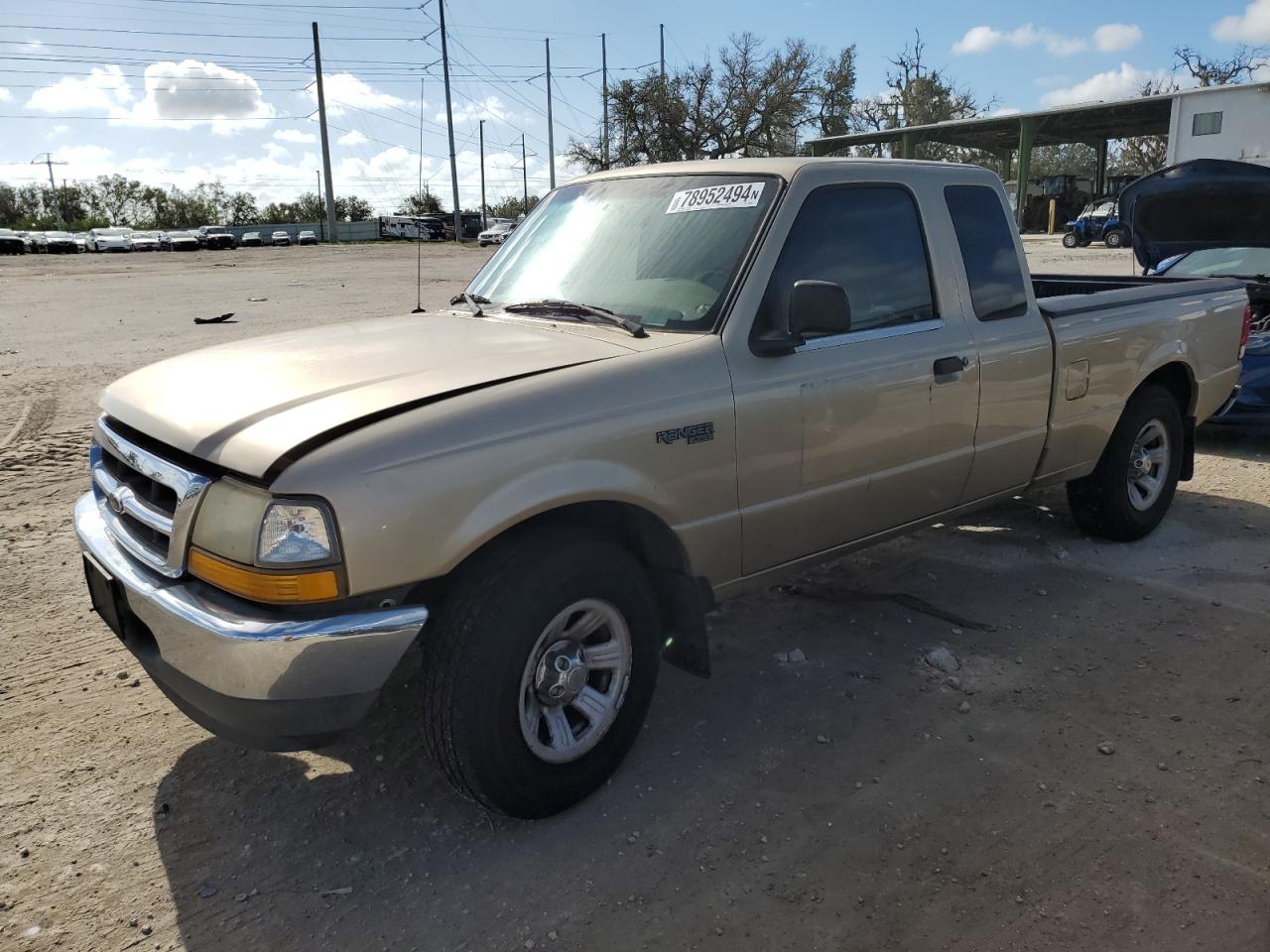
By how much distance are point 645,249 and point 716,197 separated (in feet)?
1.10

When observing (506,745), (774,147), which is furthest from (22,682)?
(774,147)

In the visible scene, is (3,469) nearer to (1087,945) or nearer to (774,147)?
(1087,945)

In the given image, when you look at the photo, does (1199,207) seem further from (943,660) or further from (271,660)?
(271,660)

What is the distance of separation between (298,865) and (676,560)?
147cm

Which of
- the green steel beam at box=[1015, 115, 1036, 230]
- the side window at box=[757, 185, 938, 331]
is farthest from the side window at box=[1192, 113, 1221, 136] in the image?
the side window at box=[757, 185, 938, 331]

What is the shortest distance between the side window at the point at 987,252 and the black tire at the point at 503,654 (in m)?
2.24

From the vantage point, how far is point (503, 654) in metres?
2.68

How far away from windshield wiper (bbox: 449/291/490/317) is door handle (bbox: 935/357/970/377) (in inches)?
73.6

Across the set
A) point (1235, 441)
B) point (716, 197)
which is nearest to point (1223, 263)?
point (1235, 441)

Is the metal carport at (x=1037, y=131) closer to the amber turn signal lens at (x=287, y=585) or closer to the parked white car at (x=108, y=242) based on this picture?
the parked white car at (x=108, y=242)

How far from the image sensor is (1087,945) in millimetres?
2445

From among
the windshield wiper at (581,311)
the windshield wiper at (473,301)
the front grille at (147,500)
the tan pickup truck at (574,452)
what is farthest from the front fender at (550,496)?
the windshield wiper at (473,301)

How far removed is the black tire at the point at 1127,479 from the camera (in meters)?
5.14

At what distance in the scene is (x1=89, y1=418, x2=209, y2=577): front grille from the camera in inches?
102
